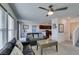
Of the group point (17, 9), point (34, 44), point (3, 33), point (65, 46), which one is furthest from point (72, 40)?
point (3, 33)

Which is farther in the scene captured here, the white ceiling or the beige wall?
the beige wall

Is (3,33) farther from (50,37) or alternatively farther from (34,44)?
(50,37)

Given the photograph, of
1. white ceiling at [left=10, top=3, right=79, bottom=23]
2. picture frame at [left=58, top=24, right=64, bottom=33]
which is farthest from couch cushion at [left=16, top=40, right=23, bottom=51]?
picture frame at [left=58, top=24, right=64, bottom=33]

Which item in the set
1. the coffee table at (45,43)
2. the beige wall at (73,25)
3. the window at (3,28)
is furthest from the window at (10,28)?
the beige wall at (73,25)

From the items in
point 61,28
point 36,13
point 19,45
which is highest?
point 36,13

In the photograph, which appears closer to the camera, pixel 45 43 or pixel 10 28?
pixel 45 43

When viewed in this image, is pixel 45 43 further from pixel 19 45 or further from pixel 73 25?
pixel 73 25

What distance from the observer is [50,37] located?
208cm

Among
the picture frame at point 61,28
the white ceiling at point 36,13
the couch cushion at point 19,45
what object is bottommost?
the couch cushion at point 19,45

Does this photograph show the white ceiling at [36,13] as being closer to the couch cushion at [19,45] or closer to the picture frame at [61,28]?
the picture frame at [61,28]

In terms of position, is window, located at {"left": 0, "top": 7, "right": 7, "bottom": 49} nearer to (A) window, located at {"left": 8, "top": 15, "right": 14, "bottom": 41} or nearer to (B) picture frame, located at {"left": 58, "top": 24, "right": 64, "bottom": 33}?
(A) window, located at {"left": 8, "top": 15, "right": 14, "bottom": 41}

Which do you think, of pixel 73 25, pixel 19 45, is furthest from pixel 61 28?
pixel 19 45
